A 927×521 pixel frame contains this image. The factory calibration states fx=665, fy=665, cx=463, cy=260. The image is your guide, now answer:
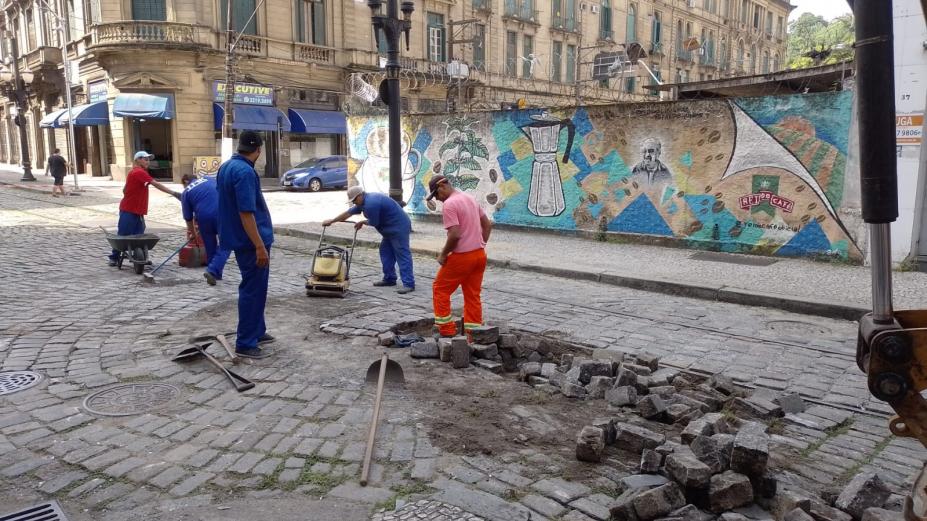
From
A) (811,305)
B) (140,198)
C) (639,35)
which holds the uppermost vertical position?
(639,35)

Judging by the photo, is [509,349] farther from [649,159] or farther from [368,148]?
[368,148]

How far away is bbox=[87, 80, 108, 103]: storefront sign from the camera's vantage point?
29.2 metres

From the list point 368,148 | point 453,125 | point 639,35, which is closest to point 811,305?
point 453,125

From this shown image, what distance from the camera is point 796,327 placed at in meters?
7.00

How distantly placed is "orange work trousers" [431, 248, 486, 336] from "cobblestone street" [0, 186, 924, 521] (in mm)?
673

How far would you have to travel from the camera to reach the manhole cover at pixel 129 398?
4.46 metres

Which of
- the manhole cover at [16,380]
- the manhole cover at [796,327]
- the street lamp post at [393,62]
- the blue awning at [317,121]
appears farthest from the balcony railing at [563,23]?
the manhole cover at [16,380]

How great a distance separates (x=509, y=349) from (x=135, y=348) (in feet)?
10.8

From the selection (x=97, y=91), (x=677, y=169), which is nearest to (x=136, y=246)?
(x=677, y=169)

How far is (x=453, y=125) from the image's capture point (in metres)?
14.7

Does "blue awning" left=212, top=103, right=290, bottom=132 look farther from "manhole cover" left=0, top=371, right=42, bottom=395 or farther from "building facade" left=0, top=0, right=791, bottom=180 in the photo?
"manhole cover" left=0, top=371, right=42, bottom=395

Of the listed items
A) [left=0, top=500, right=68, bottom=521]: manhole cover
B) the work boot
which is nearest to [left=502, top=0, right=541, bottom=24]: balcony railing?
the work boot

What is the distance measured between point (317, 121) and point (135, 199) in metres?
23.1

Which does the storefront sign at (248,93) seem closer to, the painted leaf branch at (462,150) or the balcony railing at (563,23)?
the painted leaf branch at (462,150)
